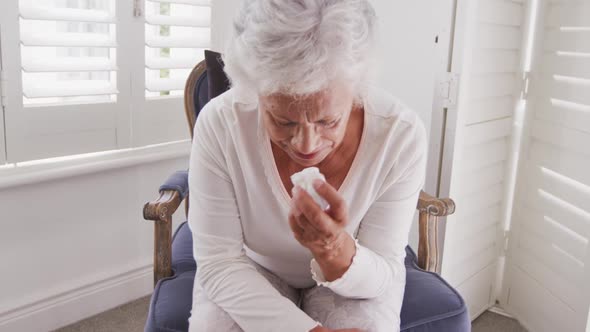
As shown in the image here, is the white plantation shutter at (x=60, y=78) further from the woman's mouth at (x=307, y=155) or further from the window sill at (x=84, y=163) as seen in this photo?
the woman's mouth at (x=307, y=155)

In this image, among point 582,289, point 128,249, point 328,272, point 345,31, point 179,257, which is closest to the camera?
point 345,31

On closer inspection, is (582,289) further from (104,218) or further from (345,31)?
(104,218)

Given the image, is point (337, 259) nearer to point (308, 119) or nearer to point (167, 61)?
point (308, 119)

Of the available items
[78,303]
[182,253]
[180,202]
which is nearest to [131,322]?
[78,303]

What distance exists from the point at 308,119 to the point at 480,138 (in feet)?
3.50

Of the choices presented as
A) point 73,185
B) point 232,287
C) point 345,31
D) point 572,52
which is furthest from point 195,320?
point 572,52

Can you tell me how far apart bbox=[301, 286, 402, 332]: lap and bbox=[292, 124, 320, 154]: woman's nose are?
36cm

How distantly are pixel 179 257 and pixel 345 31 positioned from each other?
79 cm

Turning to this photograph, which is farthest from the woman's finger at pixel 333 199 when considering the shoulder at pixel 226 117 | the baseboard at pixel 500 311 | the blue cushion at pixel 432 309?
the baseboard at pixel 500 311

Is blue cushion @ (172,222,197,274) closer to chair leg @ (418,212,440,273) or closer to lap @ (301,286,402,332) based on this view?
lap @ (301,286,402,332)

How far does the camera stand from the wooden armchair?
54.2 inches

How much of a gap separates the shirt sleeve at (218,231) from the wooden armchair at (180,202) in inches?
6.9

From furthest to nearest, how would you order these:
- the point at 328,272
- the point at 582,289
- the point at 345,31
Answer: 1. the point at 582,289
2. the point at 328,272
3. the point at 345,31

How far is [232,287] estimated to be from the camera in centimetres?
115
